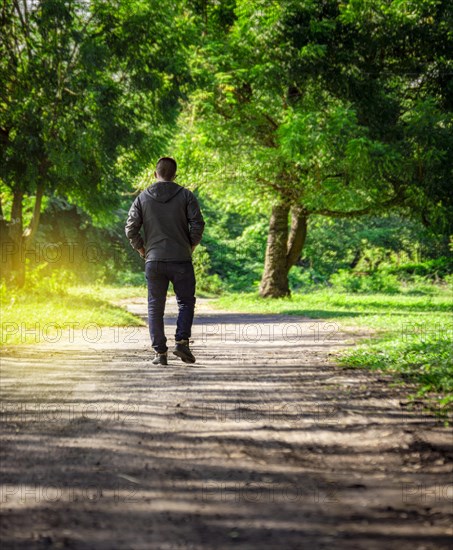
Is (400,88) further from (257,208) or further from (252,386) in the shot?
(252,386)

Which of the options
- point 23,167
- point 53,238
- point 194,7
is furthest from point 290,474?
point 53,238

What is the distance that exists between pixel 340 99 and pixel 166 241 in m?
12.4

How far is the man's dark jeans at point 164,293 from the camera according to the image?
658cm

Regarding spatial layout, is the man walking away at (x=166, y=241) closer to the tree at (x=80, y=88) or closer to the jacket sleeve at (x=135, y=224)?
the jacket sleeve at (x=135, y=224)

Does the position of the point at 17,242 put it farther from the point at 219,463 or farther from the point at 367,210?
the point at 219,463

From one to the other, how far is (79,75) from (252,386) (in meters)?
10.3

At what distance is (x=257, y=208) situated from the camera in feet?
72.9

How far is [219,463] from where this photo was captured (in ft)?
10.2

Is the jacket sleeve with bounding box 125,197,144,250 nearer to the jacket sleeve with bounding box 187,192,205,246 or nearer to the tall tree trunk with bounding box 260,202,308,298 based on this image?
the jacket sleeve with bounding box 187,192,205,246

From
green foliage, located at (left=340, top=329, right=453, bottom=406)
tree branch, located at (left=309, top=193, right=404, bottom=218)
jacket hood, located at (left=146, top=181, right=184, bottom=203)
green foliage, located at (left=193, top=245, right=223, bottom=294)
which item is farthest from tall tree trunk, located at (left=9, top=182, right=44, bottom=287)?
green foliage, located at (left=193, top=245, right=223, bottom=294)

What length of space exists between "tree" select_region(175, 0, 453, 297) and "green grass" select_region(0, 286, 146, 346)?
6621 mm

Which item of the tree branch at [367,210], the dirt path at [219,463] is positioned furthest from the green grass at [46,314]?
the tree branch at [367,210]

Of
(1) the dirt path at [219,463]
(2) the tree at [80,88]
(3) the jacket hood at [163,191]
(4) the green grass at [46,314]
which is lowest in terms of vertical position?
(1) the dirt path at [219,463]

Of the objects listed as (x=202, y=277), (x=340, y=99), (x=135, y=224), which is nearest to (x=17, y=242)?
(x=135, y=224)
